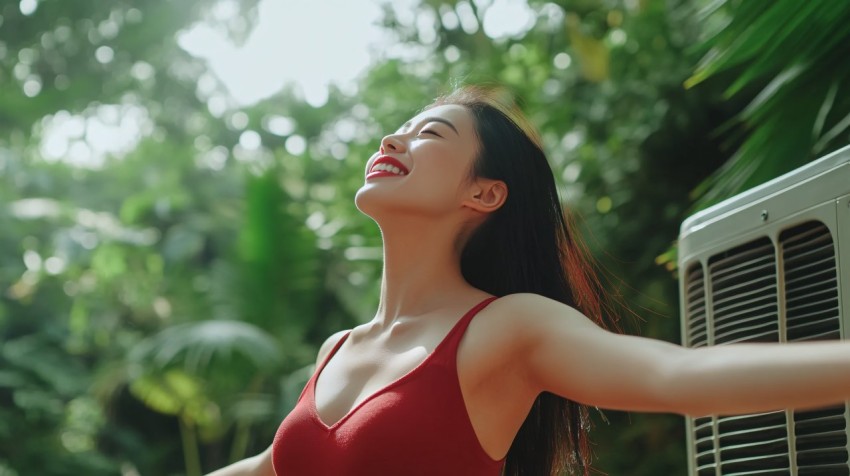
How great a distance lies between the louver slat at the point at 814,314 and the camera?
1469 mm

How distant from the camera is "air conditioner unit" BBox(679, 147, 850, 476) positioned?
1.46 meters

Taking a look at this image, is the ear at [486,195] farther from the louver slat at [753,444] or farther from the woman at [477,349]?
the louver slat at [753,444]

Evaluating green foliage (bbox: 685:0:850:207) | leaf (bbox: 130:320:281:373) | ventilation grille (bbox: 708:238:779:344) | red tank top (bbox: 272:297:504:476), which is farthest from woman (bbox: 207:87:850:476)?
leaf (bbox: 130:320:281:373)

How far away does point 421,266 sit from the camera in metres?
1.48

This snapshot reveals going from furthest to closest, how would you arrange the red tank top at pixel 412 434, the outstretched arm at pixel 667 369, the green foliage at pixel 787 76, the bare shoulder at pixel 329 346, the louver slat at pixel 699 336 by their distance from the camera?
the green foliage at pixel 787 76 < the louver slat at pixel 699 336 < the bare shoulder at pixel 329 346 < the red tank top at pixel 412 434 < the outstretched arm at pixel 667 369

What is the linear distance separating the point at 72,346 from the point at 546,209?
10.7 m

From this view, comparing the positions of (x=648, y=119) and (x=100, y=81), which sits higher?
(x=100, y=81)

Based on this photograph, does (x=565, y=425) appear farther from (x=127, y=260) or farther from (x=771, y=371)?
(x=127, y=260)

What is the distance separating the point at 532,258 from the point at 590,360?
34cm

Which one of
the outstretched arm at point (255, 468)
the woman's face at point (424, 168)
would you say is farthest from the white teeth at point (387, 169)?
the outstretched arm at point (255, 468)

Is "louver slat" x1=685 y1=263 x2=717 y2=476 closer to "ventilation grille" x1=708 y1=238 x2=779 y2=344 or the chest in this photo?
"ventilation grille" x1=708 y1=238 x2=779 y2=344

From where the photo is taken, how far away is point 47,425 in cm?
1022

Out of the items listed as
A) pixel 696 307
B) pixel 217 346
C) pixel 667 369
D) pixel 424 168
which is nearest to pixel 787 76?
pixel 696 307

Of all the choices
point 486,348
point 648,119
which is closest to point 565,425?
point 486,348
